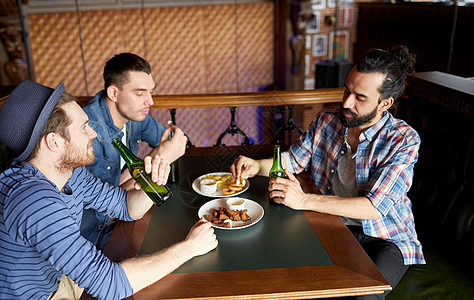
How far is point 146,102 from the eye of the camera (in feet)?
6.23

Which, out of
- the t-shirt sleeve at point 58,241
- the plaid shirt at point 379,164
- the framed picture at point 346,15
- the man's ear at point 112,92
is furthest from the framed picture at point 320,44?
the t-shirt sleeve at point 58,241

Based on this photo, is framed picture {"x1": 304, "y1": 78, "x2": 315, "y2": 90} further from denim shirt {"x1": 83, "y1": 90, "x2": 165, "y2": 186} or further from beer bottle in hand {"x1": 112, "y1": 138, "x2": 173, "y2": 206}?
beer bottle in hand {"x1": 112, "y1": 138, "x2": 173, "y2": 206}

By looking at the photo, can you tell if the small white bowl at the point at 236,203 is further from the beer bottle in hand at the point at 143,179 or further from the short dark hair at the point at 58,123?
the short dark hair at the point at 58,123

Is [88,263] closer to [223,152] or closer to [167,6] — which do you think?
[223,152]

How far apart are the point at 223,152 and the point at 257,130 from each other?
15.2ft

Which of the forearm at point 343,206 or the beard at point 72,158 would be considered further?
the forearm at point 343,206

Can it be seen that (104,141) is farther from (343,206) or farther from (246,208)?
(343,206)

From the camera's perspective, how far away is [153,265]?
1045 millimetres

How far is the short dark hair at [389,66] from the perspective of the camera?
149cm

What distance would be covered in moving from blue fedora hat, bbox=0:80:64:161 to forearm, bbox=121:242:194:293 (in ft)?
1.35

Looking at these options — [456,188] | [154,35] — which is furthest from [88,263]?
[154,35]

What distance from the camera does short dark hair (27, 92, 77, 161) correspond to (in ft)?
3.50

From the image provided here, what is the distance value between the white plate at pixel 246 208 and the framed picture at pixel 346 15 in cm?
555

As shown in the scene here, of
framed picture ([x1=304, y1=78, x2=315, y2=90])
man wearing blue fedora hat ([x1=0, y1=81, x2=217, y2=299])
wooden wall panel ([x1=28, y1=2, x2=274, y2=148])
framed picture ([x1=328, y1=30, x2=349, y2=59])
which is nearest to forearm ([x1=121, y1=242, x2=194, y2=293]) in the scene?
man wearing blue fedora hat ([x1=0, y1=81, x2=217, y2=299])
